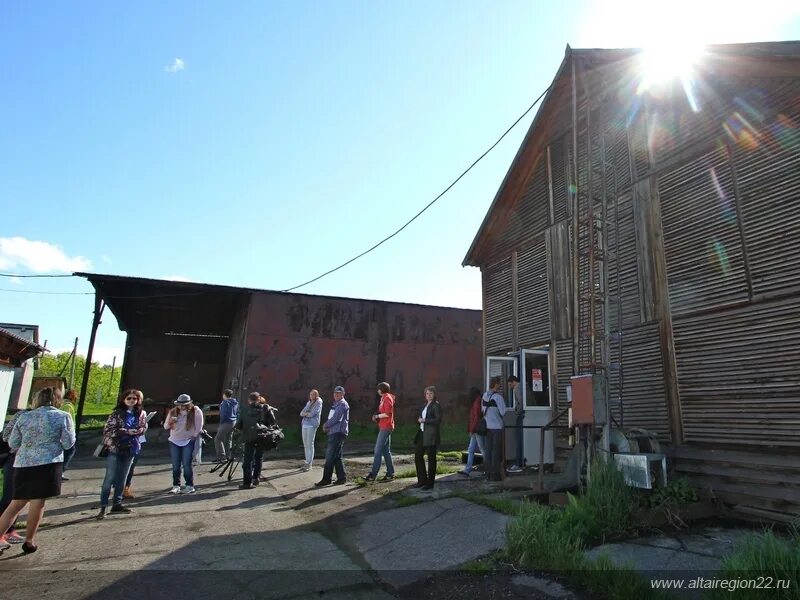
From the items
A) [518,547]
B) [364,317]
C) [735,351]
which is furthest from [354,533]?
[364,317]

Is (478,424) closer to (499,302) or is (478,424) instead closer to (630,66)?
(499,302)

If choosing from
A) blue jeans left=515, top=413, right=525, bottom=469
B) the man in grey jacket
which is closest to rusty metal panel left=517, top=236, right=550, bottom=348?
blue jeans left=515, top=413, right=525, bottom=469

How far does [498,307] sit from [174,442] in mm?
7244

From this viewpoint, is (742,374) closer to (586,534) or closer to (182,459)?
(586,534)

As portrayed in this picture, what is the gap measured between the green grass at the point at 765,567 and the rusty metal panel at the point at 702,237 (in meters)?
3.62

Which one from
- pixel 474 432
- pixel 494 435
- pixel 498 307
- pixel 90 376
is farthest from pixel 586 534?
pixel 90 376

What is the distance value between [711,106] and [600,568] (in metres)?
6.63

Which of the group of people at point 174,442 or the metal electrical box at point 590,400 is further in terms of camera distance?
the metal electrical box at point 590,400

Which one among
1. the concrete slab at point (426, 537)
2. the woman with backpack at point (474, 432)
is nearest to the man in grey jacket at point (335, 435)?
the concrete slab at point (426, 537)

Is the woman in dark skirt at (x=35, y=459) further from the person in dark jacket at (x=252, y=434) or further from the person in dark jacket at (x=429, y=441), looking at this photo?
the person in dark jacket at (x=429, y=441)

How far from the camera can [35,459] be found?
4.82m

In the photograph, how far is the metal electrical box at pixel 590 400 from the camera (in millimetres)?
6113

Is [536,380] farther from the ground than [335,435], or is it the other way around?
[536,380]

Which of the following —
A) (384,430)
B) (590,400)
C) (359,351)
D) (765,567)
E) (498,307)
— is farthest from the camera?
(359,351)
